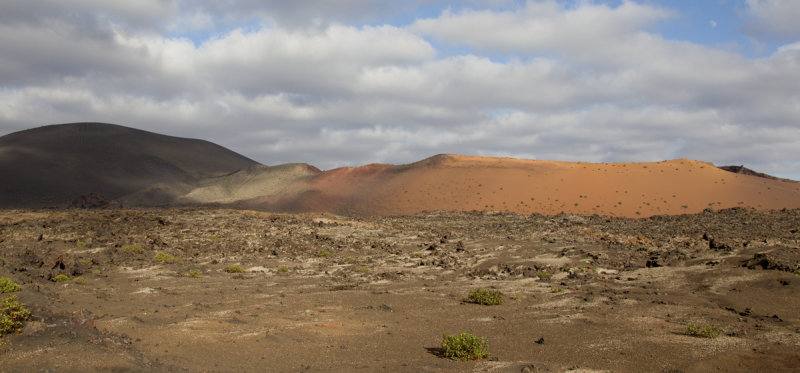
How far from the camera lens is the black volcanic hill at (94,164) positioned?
70.8m

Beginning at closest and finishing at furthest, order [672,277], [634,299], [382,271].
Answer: [634,299], [672,277], [382,271]

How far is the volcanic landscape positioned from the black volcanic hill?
4123 centimetres

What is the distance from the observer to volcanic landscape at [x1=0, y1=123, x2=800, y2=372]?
9.10 meters

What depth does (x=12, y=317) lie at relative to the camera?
816 centimetres

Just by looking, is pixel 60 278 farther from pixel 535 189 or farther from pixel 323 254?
pixel 535 189

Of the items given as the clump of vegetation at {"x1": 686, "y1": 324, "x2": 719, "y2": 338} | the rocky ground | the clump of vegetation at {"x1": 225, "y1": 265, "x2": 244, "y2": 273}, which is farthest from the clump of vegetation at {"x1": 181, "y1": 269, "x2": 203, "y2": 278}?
the clump of vegetation at {"x1": 686, "y1": 324, "x2": 719, "y2": 338}

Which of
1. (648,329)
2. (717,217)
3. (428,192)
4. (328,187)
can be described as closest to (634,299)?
(648,329)

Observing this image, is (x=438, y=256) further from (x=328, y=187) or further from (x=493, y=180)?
(x=328, y=187)

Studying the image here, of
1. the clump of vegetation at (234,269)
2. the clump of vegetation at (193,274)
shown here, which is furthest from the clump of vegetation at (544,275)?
the clump of vegetation at (193,274)

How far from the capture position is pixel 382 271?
69.1 ft

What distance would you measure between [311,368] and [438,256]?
51.4 ft

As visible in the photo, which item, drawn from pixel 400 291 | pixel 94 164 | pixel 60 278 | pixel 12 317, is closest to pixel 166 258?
pixel 60 278

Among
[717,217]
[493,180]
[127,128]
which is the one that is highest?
[127,128]

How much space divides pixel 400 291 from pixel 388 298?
1171mm
